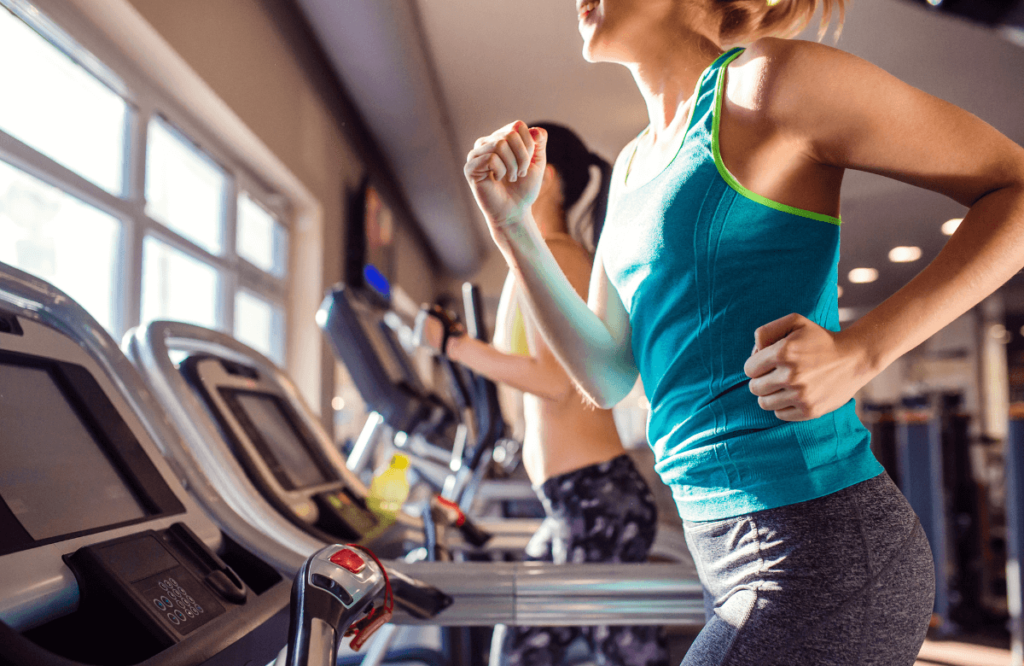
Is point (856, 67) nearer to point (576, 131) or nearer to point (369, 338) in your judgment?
point (576, 131)

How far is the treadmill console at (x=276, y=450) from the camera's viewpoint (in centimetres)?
121

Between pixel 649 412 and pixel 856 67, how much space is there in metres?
0.36

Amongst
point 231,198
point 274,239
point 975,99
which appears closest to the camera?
point 975,99

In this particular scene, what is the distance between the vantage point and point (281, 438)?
4.67 ft

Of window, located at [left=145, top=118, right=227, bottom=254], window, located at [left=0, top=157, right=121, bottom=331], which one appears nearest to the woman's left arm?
window, located at [left=0, top=157, right=121, bottom=331]

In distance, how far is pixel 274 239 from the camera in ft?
11.0

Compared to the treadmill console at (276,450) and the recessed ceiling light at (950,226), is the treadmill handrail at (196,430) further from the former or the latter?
the recessed ceiling light at (950,226)

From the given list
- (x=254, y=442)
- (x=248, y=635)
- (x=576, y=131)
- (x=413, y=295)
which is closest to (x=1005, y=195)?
(x=576, y=131)

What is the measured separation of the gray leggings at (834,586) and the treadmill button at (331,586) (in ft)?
1.01

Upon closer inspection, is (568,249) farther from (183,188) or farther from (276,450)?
(183,188)

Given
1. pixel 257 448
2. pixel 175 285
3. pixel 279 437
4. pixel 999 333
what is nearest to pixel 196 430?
pixel 257 448

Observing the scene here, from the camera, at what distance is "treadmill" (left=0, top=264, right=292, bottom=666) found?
1.86 feet

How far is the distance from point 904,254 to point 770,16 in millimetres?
288

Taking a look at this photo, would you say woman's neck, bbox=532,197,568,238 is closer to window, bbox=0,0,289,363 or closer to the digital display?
window, bbox=0,0,289,363
